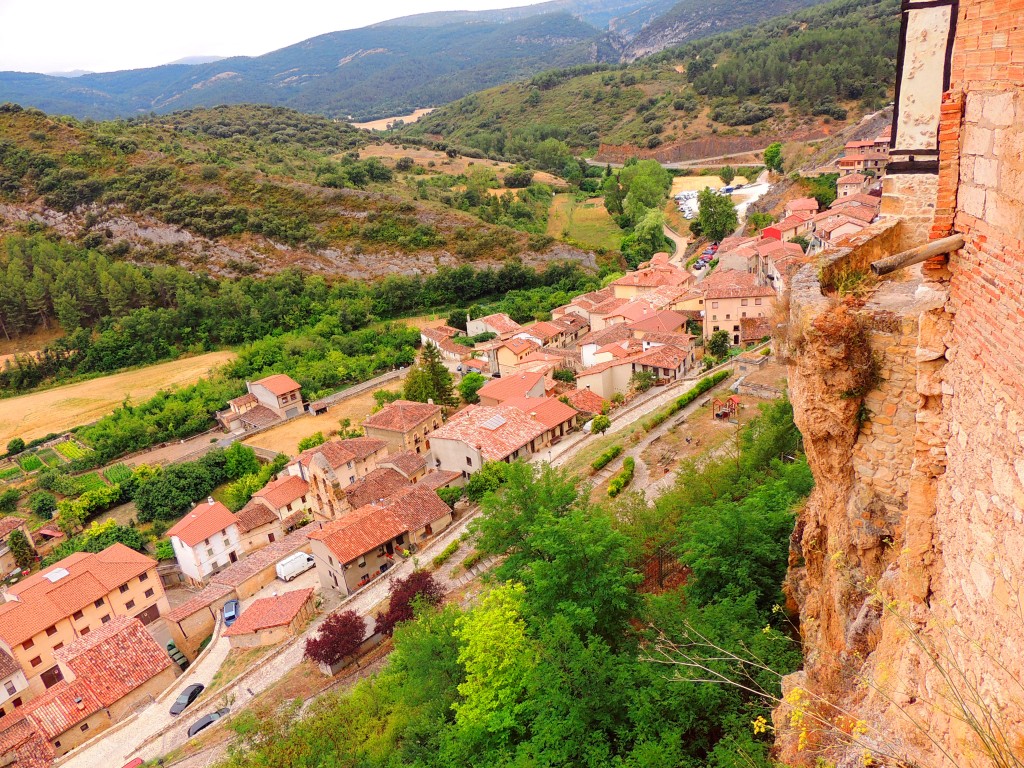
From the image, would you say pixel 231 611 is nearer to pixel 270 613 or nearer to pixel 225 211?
pixel 270 613

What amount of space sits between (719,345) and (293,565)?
26.0 m

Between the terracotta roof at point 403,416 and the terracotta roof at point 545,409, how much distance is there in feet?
19.5

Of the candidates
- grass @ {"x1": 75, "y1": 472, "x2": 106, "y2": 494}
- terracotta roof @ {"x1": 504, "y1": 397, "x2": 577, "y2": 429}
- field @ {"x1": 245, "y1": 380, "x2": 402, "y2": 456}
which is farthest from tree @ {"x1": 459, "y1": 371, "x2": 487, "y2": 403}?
grass @ {"x1": 75, "y1": 472, "x2": 106, "y2": 494}

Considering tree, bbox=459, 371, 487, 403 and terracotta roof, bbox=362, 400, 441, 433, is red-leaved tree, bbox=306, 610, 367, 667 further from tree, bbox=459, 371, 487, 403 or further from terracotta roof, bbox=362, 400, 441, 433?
tree, bbox=459, 371, 487, 403

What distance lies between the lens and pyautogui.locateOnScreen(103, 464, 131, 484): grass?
40688 mm

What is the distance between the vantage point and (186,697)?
2256 centimetres

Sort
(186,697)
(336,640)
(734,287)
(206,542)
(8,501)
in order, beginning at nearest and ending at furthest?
(336,640)
(186,697)
(206,542)
(734,287)
(8,501)

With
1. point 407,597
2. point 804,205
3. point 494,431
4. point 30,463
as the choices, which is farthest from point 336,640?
point 804,205

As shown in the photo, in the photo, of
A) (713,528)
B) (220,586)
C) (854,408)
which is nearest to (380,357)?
(220,586)

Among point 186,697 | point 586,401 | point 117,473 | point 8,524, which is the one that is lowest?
point 8,524

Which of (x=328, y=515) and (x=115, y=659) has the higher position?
(x=115, y=659)

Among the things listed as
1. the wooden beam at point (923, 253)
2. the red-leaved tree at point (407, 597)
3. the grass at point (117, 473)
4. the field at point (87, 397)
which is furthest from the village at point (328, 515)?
the wooden beam at point (923, 253)

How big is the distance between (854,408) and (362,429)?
129ft

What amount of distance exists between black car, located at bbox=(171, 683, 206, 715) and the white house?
9323mm
